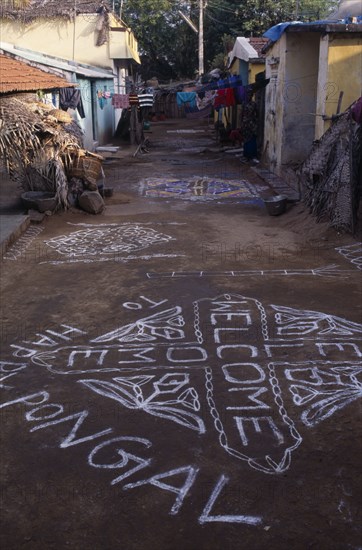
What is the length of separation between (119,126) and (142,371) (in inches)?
932

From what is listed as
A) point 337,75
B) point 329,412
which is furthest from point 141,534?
point 337,75

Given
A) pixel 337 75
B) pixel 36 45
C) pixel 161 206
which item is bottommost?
pixel 161 206

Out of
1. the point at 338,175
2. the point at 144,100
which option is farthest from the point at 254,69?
the point at 338,175

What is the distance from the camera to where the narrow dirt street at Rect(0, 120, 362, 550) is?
122 inches

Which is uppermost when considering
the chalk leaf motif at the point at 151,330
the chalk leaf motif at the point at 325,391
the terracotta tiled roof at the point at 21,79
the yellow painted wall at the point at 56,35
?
the yellow painted wall at the point at 56,35

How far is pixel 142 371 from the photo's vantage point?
15.9 ft

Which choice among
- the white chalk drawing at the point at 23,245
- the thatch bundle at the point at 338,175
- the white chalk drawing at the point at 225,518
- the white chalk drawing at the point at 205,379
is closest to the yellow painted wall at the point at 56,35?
the white chalk drawing at the point at 23,245

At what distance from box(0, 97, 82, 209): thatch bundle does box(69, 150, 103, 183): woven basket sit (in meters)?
0.12

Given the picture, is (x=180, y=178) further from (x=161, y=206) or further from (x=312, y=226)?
(x=312, y=226)

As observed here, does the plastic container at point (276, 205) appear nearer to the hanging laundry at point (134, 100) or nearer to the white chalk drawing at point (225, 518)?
the white chalk drawing at point (225, 518)

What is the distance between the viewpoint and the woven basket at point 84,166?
11.5 metres

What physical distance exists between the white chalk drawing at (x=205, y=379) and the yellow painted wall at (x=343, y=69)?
7.08 meters

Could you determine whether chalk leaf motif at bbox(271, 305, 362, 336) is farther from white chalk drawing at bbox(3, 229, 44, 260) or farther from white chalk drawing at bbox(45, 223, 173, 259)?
white chalk drawing at bbox(3, 229, 44, 260)

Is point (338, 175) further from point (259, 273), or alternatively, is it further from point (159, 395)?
point (159, 395)
